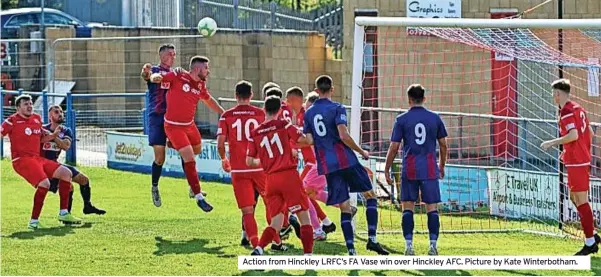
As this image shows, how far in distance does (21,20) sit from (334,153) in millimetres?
24716

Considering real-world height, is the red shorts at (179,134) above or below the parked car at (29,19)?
below

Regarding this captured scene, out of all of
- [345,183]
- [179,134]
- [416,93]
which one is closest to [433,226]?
[345,183]

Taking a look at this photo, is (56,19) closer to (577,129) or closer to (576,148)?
(576,148)

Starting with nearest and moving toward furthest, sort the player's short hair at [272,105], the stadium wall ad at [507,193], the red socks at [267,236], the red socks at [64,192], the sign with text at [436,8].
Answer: the player's short hair at [272,105]
the red socks at [267,236]
the red socks at [64,192]
the stadium wall ad at [507,193]
the sign with text at [436,8]

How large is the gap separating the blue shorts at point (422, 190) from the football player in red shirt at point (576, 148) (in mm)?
1331

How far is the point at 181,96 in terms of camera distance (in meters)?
15.8

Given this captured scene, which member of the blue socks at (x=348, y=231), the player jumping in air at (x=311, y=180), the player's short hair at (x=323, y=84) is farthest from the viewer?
the player jumping in air at (x=311, y=180)

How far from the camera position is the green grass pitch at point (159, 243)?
12.9 m

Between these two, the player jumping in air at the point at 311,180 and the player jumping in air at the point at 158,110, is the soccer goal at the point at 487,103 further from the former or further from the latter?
the player jumping in air at the point at 158,110

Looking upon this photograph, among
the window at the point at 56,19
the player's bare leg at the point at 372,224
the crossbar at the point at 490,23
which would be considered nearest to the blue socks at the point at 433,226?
the player's bare leg at the point at 372,224

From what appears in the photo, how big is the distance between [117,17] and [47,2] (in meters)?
3.38

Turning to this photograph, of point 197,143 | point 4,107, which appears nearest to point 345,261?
point 197,143

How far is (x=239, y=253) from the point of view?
45.9ft

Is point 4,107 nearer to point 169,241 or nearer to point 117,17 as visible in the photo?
point 117,17
